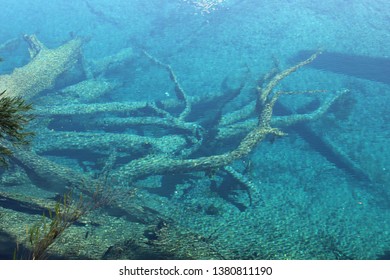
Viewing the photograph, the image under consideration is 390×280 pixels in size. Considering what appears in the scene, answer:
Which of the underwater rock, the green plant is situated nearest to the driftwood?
the underwater rock

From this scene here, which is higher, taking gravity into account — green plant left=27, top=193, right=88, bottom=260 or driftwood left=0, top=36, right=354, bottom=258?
green plant left=27, top=193, right=88, bottom=260

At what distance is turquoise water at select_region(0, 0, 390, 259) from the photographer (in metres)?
8.74

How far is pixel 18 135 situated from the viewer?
528 centimetres

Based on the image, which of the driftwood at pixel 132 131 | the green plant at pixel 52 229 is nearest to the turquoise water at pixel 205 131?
the driftwood at pixel 132 131

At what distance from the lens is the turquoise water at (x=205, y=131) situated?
8742 mm

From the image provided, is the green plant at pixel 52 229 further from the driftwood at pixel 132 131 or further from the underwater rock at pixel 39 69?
the underwater rock at pixel 39 69

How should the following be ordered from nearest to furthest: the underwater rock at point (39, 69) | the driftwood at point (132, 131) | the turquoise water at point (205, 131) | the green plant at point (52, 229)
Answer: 1. the green plant at point (52, 229)
2. the turquoise water at point (205, 131)
3. the driftwood at point (132, 131)
4. the underwater rock at point (39, 69)

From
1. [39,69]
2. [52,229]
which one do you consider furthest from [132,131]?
[52,229]

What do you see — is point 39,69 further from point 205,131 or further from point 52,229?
point 52,229

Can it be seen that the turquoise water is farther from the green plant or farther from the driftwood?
the green plant

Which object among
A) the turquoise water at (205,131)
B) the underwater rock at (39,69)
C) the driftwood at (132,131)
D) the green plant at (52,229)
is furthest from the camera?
the underwater rock at (39,69)

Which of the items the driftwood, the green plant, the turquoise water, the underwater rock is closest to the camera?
the green plant

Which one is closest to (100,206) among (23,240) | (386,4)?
(23,240)

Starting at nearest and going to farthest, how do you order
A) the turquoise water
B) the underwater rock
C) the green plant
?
the green plant → the turquoise water → the underwater rock
